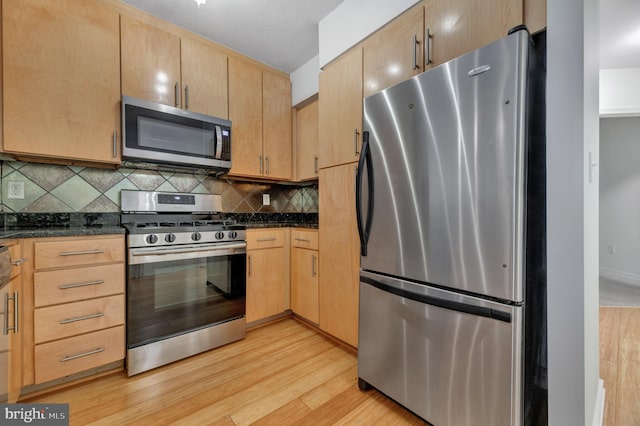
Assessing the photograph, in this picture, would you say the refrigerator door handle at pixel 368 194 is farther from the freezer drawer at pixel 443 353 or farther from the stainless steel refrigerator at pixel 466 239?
the freezer drawer at pixel 443 353

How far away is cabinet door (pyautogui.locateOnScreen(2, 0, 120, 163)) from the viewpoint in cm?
153

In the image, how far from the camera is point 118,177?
2.10 metres

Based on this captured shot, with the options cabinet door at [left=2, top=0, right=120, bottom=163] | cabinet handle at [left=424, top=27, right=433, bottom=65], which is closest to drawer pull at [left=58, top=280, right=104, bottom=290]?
cabinet door at [left=2, top=0, right=120, bottom=163]

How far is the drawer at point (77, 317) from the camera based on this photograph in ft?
4.73

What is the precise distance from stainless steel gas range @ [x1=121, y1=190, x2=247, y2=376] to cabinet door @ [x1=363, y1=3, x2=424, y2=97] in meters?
1.48

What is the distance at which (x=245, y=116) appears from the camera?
2465 mm

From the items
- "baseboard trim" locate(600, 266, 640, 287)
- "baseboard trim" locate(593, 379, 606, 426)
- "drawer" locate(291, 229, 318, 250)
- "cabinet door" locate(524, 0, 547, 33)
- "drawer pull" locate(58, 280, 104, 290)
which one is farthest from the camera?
"baseboard trim" locate(600, 266, 640, 287)

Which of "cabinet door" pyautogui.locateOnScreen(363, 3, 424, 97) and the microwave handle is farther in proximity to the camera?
the microwave handle

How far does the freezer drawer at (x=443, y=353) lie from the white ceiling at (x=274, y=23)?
1.97m

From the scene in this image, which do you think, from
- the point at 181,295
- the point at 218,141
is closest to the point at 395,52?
the point at 218,141

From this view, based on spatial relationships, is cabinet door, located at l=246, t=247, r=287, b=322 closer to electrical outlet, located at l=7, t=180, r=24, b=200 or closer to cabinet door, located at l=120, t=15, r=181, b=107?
cabinet door, located at l=120, t=15, r=181, b=107

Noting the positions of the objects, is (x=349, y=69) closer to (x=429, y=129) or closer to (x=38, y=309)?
(x=429, y=129)

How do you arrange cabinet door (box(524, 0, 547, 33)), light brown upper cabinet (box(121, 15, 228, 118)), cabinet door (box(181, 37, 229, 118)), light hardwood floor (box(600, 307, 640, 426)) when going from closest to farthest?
cabinet door (box(524, 0, 547, 33)), light hardwood floor (box(600, 307, 640, 426)), light brown upper cabinet (box(121, 15, 228, 118)), cabinet door (box(181, 37, 229, 118))

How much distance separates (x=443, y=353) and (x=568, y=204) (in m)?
0.75
